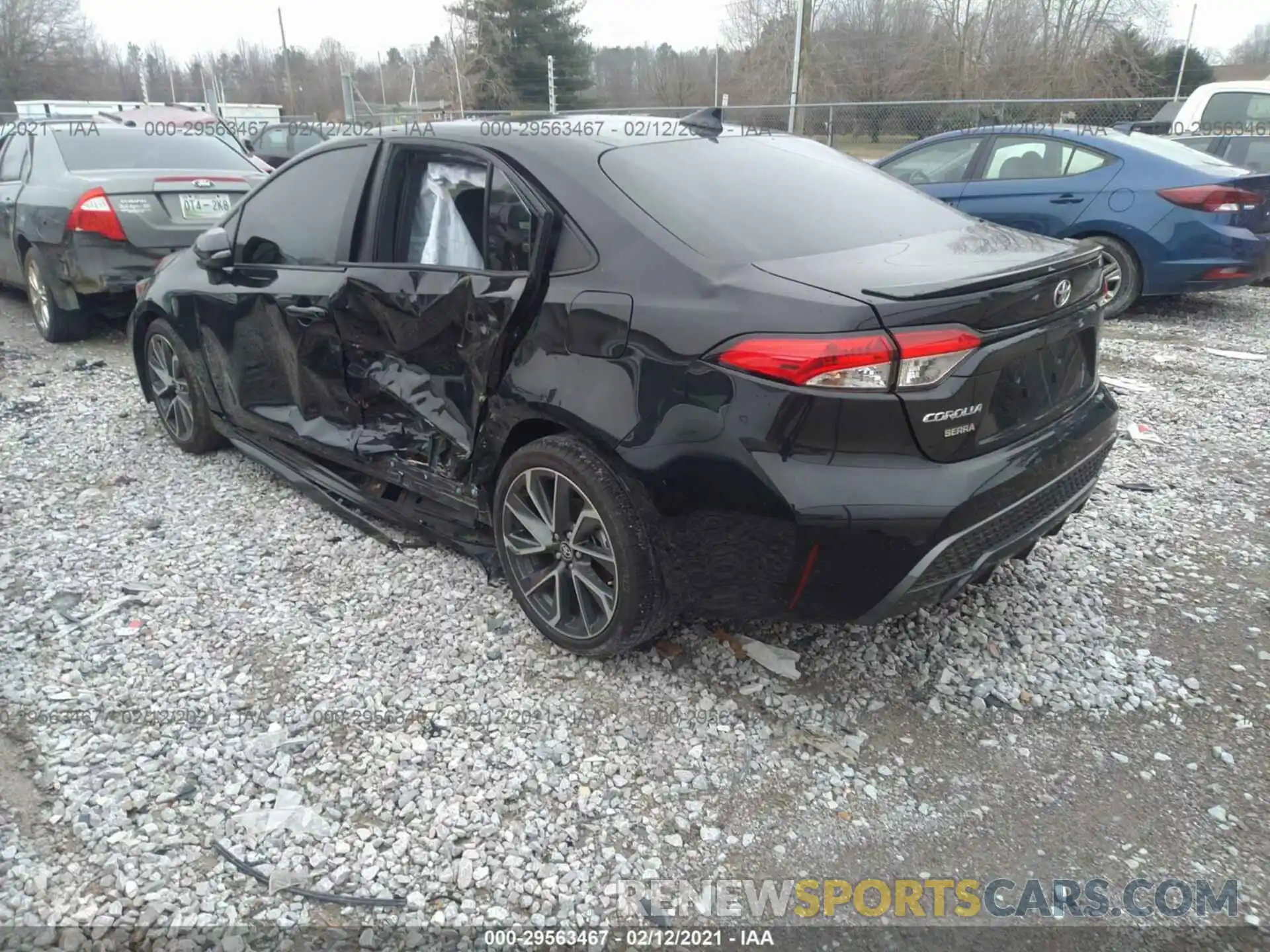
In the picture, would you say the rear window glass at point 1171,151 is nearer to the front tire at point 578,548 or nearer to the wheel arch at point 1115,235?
the wheel arch at point 1115,235

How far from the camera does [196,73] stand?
62969 mm

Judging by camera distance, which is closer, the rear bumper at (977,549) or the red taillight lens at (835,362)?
the red taillight lens at (835,362)

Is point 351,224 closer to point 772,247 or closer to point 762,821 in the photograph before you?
point 772,247

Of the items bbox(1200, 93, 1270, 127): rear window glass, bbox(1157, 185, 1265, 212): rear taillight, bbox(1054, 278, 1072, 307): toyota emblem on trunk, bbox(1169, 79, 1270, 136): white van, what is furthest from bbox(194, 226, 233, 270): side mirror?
bbox(1200, 93, 1270, 127): rear window glass

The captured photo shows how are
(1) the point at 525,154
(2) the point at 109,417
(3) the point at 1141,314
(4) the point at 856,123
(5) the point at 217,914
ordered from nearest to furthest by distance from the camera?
(5) the point at 217,914 < (1) the point at 525,154 < (2) the point at 109,417 < (3) the point at 1141,314 < (4) the point at 856,123

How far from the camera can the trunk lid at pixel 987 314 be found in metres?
2.24

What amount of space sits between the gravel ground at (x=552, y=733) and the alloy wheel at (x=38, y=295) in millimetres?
3865

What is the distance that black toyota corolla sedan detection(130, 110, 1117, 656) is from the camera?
7.37 ft

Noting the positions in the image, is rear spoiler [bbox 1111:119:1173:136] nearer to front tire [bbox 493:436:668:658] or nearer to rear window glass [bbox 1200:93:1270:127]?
rear window glass [bbox 1200:93:1270:127]

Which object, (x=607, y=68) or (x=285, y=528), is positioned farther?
(x=607, y=68)

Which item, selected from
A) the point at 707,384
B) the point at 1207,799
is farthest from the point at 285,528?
the point at 1207,799

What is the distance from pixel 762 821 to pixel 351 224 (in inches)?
102

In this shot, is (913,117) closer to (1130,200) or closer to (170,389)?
(1130,200)

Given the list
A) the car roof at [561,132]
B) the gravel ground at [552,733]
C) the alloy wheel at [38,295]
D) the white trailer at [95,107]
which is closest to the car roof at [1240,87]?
the gravel ground at [552,733]
